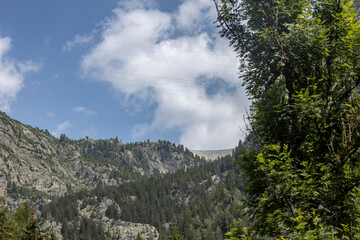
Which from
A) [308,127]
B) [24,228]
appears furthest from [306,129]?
[24,228]

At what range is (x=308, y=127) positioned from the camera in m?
11.7

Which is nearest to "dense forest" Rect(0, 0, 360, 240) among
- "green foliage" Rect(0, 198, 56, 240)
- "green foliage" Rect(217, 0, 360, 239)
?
Result: "green foliage" Rect(217, 0, 360, 239)

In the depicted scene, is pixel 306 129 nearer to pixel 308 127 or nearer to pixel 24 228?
pixel 308 127

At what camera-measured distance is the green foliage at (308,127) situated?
10336mm

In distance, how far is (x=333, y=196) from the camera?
33.9 ft

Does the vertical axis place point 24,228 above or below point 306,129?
below

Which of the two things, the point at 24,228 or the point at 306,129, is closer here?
the point at 306,129

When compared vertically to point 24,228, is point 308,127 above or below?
above

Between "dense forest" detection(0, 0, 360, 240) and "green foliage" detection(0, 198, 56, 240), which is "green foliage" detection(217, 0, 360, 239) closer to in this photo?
"dense forest" detection(0, 0, 360, 240)

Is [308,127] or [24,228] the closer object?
[308,127]

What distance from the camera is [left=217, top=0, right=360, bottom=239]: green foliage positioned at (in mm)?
10336

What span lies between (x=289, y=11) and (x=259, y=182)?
6.71m

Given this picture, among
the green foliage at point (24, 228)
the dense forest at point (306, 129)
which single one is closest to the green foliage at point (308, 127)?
the dense forest at point (306, 129)

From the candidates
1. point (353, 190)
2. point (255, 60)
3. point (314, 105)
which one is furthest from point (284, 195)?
point (255, 60)
